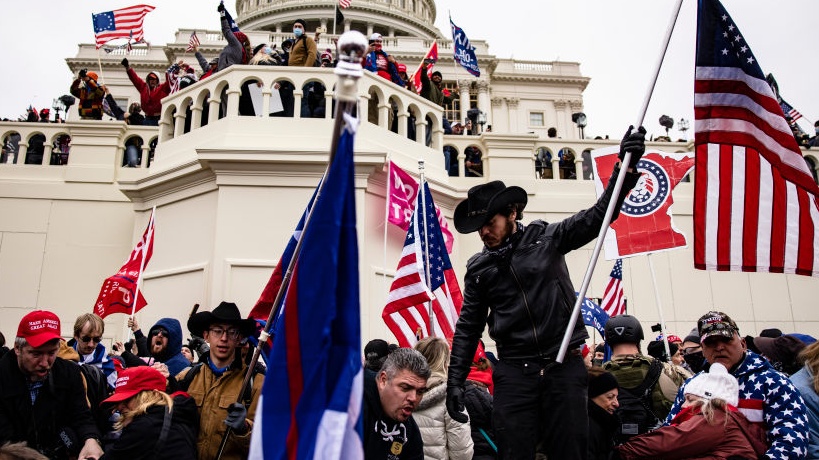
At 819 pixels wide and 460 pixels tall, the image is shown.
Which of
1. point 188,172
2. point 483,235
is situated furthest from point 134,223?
point 483,235

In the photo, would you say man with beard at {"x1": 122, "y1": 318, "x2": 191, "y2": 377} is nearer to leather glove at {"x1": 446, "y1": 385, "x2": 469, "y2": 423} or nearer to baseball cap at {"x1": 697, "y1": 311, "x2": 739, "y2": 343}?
leather glove at {"x1": 446, "y1": 385, "x2": 469, "y2": 423}

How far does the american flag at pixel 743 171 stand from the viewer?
4.41 metres

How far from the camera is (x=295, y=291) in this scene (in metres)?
2.58

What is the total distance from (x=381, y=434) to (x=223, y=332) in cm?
130

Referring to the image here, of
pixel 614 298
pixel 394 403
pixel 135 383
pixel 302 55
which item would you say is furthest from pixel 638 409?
pixel 302 55

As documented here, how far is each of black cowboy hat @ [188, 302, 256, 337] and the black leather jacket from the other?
4.69ft

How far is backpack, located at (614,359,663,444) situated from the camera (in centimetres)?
437

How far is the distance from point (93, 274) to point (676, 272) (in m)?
10.4

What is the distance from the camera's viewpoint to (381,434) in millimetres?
3873

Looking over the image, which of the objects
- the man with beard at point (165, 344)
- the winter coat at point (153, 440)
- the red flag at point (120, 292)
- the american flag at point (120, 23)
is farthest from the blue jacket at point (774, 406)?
the american flag at point (120, 23)

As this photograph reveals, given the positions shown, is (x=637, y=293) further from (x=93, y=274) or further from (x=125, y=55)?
(x=125, y=55)

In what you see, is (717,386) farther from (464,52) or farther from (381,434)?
(464,52)

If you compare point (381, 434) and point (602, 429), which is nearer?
point (381, 434)

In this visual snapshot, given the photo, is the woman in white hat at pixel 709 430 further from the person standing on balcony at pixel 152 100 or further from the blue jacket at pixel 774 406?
the person standing on balcony at pixel 152 100
